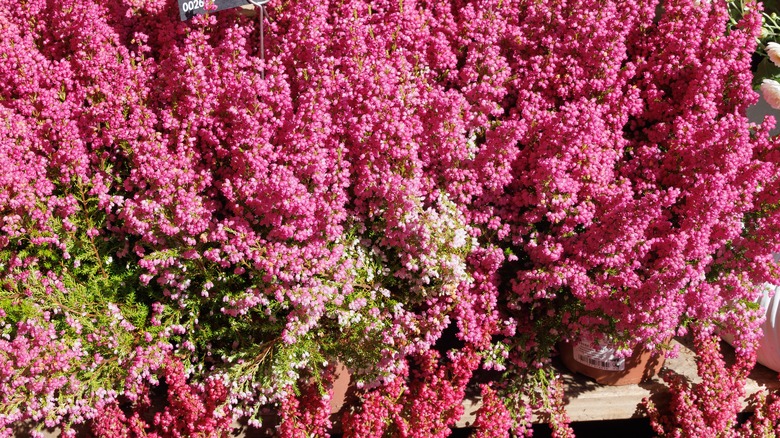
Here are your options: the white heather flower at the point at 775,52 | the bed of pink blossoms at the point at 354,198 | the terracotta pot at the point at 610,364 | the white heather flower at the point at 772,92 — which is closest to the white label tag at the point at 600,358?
the terracotta pot at the point at 610,364

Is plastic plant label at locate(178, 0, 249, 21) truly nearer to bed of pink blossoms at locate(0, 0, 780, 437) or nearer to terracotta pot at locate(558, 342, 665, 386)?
bed of pink blossoms at locate(0, 0, 780, 437)

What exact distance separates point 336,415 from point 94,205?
99 cm

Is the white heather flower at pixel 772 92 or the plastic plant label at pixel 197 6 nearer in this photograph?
the plastic plant label at pixel 197 6

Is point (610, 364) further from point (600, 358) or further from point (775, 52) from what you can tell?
point (775, 52)

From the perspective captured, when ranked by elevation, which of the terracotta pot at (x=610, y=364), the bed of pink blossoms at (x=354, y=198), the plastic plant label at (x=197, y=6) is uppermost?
the plastic plant label at (x=197, y=6)

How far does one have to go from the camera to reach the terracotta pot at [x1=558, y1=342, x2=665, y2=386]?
2.38 m

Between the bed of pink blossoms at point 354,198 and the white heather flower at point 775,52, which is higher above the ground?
the white heather flower at point 775,52

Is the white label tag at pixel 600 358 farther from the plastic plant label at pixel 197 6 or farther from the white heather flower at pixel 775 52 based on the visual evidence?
the plastic plant label at pixel 197 6

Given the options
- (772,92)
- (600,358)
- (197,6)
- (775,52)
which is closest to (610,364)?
(600,358)

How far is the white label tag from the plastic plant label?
60.3 inches

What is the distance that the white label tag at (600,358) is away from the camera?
93.1 inches

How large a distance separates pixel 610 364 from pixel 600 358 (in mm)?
42

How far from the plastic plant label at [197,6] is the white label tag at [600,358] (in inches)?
60.3

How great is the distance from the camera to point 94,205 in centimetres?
197
